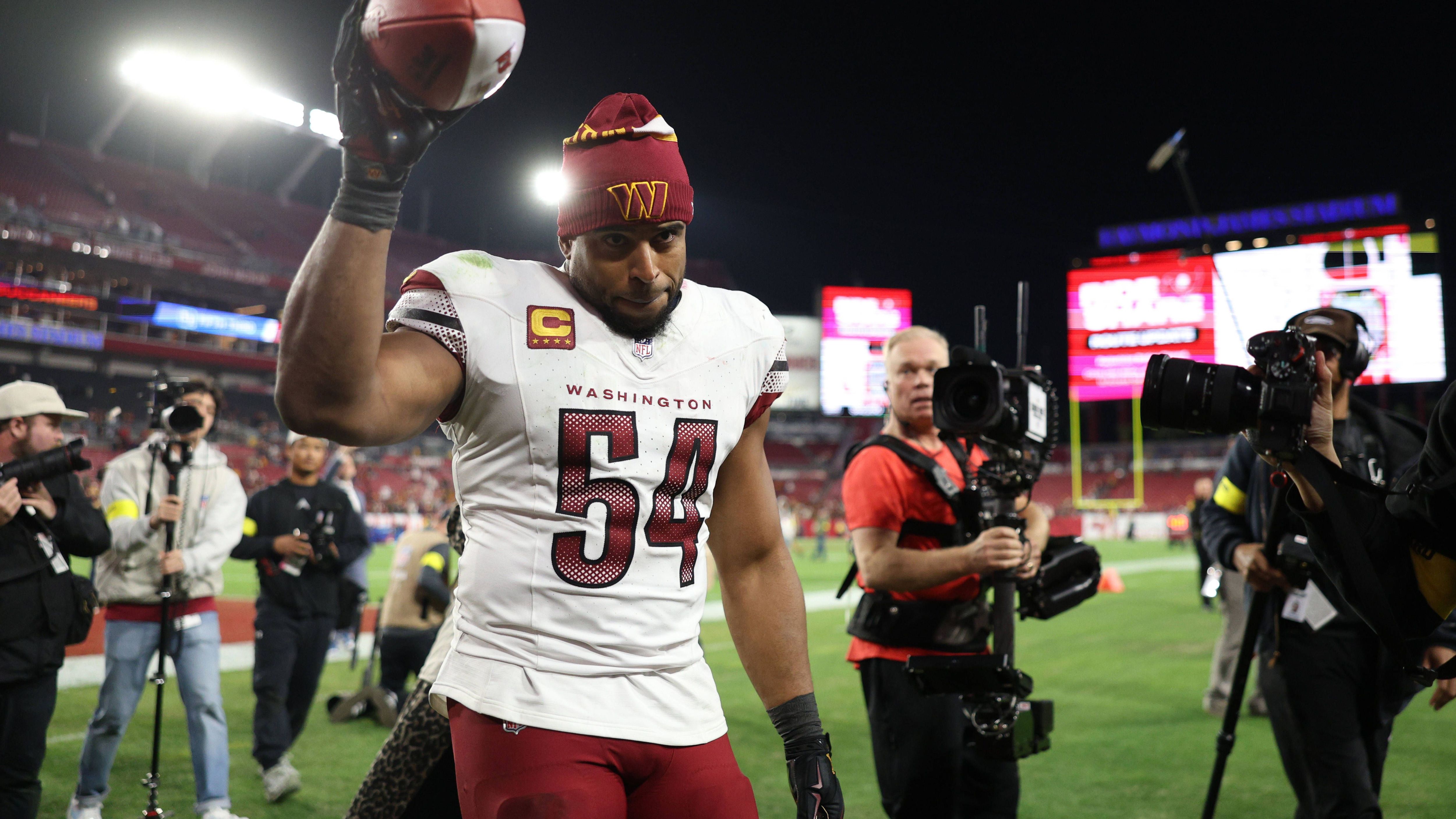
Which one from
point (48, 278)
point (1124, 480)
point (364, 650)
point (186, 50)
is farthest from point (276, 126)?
point (1124, 480)

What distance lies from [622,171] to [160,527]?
444cm

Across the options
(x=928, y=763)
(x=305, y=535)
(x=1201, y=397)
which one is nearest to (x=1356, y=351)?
(x=1201, y=397)

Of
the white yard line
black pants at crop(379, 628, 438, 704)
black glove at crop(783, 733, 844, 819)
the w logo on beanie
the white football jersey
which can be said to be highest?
the w logo on beanie

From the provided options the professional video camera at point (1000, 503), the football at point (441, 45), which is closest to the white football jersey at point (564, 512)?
the football at point (441, 45)

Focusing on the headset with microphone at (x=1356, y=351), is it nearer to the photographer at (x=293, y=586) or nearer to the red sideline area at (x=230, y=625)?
the photographer at (x=293, y=586)

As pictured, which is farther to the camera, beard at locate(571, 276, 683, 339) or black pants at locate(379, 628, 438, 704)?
black pants at locate(379, 628, 438, 704)

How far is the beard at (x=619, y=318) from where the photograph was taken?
6.07 feet

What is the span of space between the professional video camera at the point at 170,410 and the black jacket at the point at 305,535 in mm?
1111

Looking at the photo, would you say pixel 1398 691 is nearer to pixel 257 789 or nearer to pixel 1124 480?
pixel 257 789

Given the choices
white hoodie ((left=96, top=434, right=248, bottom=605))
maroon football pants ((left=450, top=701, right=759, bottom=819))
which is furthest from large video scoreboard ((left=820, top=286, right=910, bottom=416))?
maroon football pants ((left=450, top=701, right=759, bottom=819))

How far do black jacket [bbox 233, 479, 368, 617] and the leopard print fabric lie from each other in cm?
347

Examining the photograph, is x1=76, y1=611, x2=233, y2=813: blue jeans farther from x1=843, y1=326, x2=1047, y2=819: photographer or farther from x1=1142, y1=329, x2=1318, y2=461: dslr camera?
x1=1142, y1=329, x2=1318, y2=461: dslr camera

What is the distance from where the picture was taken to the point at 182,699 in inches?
196

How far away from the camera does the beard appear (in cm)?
185
